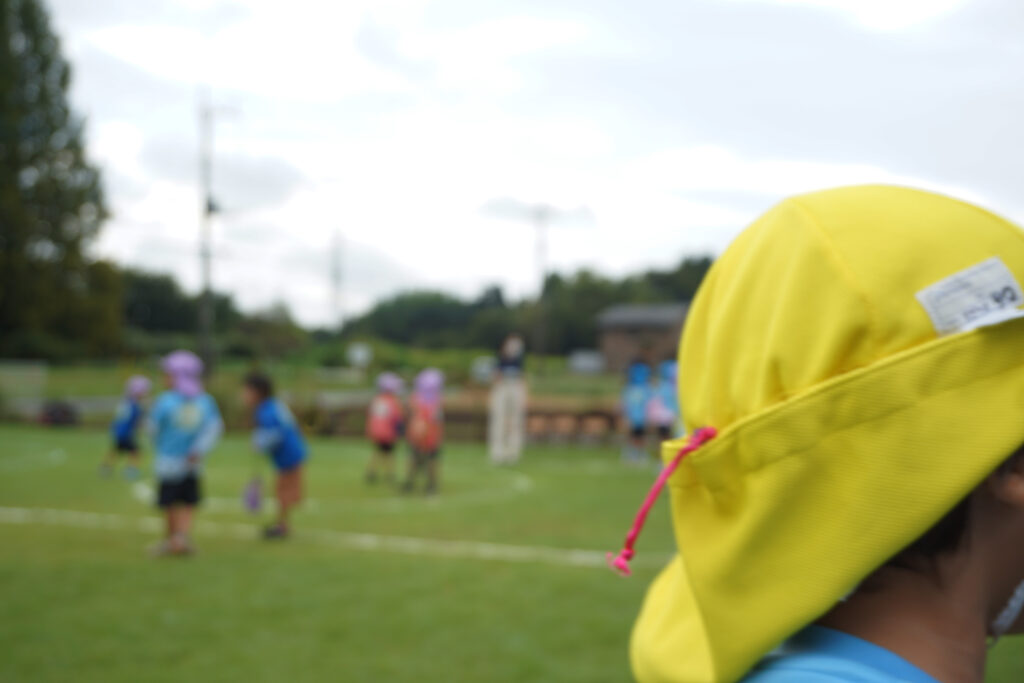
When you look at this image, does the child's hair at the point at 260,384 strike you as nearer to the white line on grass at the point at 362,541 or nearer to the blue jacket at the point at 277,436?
the blue jacket at the point at 277,436

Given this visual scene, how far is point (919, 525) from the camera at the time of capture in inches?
31.1

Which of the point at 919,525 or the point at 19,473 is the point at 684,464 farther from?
the point at 19,473

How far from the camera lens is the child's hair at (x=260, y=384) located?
832 centimetres

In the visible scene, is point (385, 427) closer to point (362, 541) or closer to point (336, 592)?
point (362, 541)

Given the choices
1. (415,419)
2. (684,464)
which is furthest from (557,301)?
(684,464)

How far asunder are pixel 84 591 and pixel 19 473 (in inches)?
358

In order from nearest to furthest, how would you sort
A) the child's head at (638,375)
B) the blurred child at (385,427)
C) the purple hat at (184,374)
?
the purple hat at (184,374) → the blurred child at (385,427) → the child's head at (638,375)

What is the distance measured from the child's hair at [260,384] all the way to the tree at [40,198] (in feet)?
141

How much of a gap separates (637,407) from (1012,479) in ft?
48.3

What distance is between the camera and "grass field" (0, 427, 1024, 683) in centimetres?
451

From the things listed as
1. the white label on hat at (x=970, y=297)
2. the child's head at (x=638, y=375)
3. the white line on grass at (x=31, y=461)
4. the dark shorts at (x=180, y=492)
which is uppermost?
the white label on hat at (x=970, y=297)

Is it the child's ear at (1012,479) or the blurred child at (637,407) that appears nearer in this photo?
the child's ear at (1012,479)

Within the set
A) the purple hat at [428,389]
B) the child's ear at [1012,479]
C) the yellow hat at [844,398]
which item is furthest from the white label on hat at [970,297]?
the purple hat at [428,389]

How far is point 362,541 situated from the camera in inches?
318
